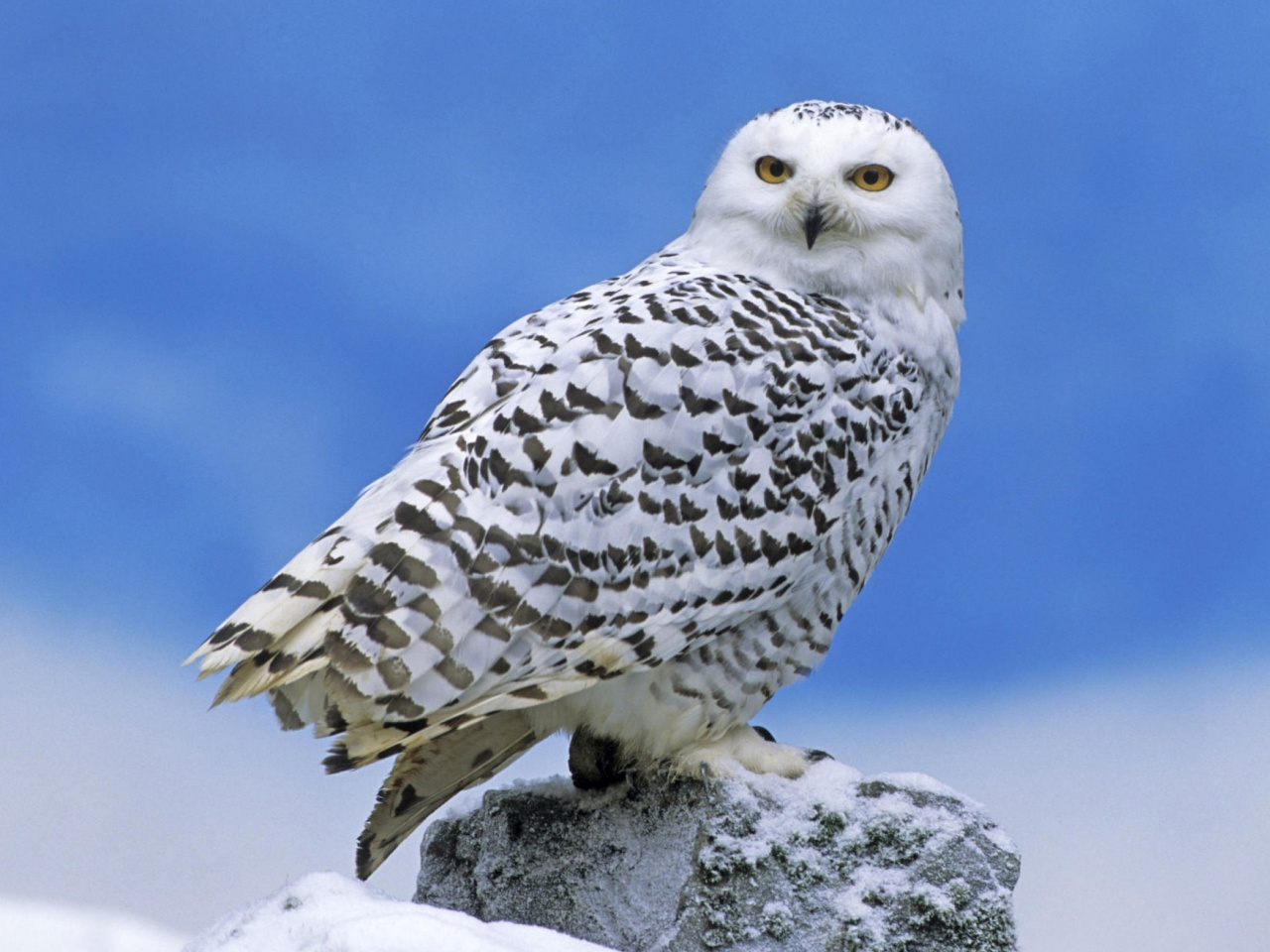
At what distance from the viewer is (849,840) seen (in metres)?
3.60

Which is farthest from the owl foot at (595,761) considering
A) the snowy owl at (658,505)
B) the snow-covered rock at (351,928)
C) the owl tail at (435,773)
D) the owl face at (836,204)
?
the owl face at (836,204)

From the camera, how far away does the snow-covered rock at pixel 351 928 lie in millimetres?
2797

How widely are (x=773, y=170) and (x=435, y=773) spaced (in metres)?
1.75

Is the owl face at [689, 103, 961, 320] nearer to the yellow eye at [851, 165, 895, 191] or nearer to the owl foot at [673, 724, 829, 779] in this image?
the yellow eye at [851, 165, 895, 191]

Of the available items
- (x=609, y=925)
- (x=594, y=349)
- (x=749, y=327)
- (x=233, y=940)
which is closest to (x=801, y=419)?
(x=749, y=327)

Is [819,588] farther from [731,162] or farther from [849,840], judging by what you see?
[731,162]

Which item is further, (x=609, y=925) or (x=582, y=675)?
(x=609, y=925)

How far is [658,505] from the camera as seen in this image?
3.42m

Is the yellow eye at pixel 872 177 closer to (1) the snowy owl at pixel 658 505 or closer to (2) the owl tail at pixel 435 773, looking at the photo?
(1) the snowy owl at pixel 658 505

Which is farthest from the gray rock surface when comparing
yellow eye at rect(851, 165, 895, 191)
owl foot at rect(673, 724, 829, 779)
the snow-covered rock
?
yellow eye at rect(851, 165, 895, 191)

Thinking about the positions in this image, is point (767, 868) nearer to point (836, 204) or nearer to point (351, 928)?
point (351, 928)

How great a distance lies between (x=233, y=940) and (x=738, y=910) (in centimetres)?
117

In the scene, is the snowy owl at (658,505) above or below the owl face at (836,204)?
below

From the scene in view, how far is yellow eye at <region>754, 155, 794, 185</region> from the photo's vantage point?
3.81 metres
